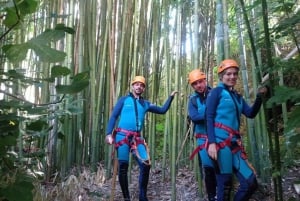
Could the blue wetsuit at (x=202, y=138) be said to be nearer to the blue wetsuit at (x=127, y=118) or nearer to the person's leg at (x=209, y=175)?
the person's leg at (x=209, y=175)

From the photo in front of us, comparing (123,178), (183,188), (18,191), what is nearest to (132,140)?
(123,178)

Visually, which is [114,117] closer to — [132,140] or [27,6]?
[132,140]

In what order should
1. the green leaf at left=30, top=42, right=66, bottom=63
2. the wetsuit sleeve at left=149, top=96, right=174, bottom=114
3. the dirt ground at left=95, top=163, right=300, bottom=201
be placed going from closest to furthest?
the green leaf at left=30, top=42, right=66, bottom=63
the dirt ground at left=95, top=163, right=300, bottom=201
the wetsuit sleeve at left=149, top=96, right=174, bottom=114

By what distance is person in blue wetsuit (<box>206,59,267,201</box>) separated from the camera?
271 cm

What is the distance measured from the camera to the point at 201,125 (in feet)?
10.8

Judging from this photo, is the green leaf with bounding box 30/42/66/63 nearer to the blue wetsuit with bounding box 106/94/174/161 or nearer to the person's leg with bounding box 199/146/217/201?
the person's leg with bounding box 199/146/217/201

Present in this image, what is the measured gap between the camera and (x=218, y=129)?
2.78 metres

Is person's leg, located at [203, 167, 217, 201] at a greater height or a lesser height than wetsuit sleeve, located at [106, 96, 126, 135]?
lesser

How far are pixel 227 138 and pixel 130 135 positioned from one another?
123 centimetres

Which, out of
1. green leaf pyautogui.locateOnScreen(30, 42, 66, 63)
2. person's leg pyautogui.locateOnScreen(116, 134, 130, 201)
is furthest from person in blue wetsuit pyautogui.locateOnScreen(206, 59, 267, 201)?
green leaf pyautogui.locateOnScreen(30, 42, 66, 63)

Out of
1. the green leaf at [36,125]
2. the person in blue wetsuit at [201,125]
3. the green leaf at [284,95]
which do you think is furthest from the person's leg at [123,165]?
the green leaf at [36,125]

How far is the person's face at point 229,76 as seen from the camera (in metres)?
2.77

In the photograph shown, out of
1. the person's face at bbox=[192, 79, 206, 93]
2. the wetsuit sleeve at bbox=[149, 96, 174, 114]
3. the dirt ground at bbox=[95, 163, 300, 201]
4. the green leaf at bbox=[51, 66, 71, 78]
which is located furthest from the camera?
the wetsuit sleeve at bbox=[149, 96, 174, 114]

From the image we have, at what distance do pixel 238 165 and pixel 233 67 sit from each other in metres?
0.68
